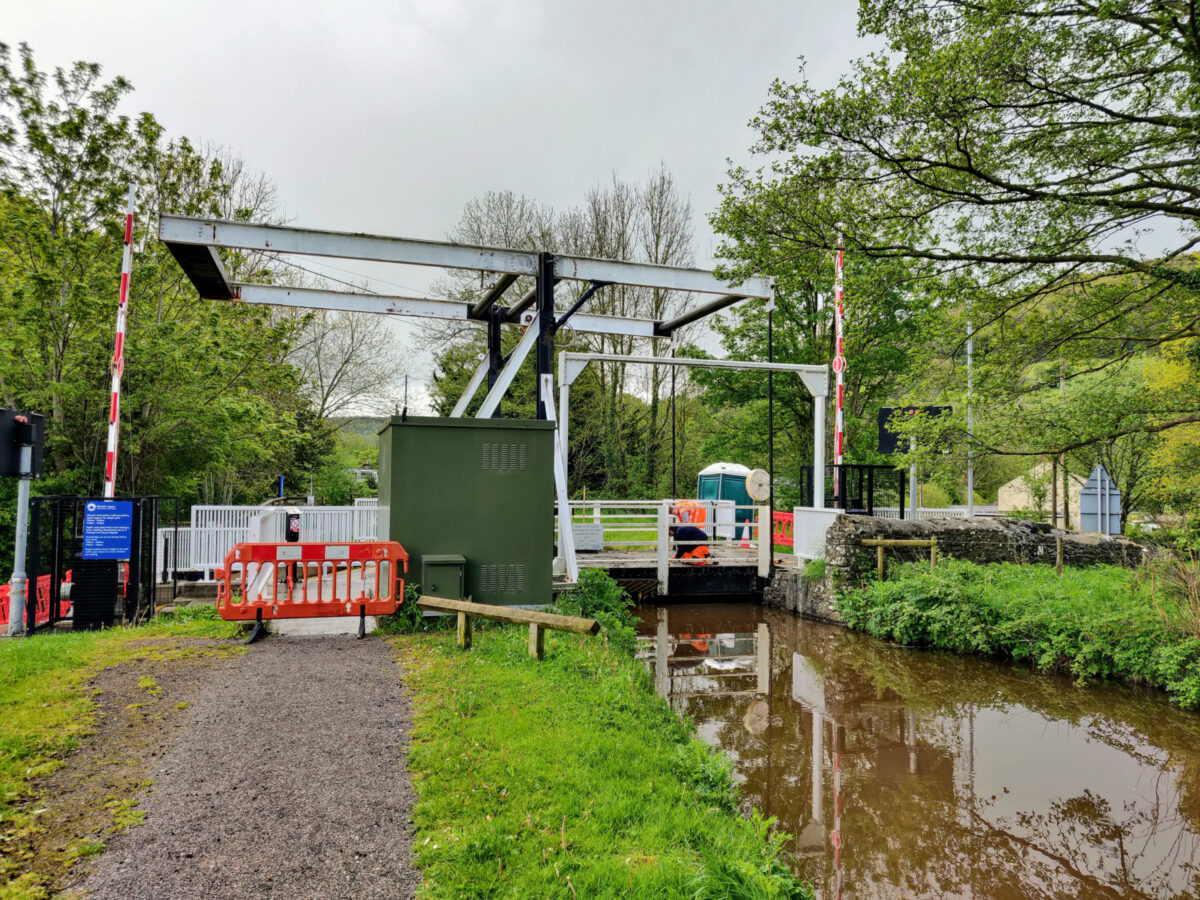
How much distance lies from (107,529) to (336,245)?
4.58 m

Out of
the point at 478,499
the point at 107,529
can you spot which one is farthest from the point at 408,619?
the point at 107,529

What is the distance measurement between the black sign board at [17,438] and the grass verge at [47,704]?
2247 mm

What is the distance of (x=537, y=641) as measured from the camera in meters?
6.50

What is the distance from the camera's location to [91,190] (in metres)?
13.4

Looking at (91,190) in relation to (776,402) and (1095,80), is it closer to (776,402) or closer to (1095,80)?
(1095,80)

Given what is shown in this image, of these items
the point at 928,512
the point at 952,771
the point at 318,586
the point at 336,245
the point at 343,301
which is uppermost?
the point at 336,245

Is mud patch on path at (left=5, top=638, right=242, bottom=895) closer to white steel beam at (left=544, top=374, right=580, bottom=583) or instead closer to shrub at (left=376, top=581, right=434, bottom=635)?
shrub at (left=376, top=581, right=434, bottom=635)

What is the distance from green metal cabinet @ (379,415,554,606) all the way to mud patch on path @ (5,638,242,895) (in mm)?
2454

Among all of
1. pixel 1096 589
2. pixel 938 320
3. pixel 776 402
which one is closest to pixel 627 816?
pixel 938 320

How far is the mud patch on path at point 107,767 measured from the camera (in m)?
2.98

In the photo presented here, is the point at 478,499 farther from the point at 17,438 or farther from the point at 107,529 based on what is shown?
the point at 17,438

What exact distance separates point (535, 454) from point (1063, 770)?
5.88m

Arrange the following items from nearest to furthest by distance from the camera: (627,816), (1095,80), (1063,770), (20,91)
→ (627,816) < (1063,770) < (1095,80) < (20,91)

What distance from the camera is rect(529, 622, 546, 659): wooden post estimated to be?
21.3 feet
